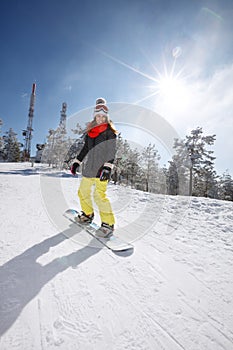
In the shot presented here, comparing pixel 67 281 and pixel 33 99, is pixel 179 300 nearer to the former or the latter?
pixel 67 281

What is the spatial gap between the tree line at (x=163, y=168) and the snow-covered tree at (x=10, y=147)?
1880 cm

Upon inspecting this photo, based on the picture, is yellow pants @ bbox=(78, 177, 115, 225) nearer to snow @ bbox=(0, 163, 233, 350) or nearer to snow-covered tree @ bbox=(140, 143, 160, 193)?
snow @ bbox=(0, 163, 233, 350)

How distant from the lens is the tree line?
26.1m

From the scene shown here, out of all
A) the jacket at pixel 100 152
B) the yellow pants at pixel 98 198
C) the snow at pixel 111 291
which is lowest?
the snow at pixel 111 291

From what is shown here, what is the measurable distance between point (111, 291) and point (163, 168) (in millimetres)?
44154

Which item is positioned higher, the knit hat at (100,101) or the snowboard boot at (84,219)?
the knit hat at (100,101)

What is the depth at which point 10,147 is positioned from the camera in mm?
50938

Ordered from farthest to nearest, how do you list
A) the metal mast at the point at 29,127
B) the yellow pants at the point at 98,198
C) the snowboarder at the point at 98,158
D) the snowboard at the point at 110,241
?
1. the metal mast at the point at 29,127
2. the snowboarder at the point at 98,158
3. the yellow pants at the point at 98,198
4. the snowboard at the point at 110,241

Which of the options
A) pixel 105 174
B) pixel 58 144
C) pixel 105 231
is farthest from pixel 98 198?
pixel 58 144

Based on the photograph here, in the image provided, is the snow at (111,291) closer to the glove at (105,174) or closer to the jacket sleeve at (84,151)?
the glove at (105,174)

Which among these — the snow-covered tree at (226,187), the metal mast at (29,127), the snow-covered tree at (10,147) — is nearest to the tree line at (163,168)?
the snow-covered tree at (226,187)

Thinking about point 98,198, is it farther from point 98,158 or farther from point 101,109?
point 101,109

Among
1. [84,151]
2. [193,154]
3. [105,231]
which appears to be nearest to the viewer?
[105,231]

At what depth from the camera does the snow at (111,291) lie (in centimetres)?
121
